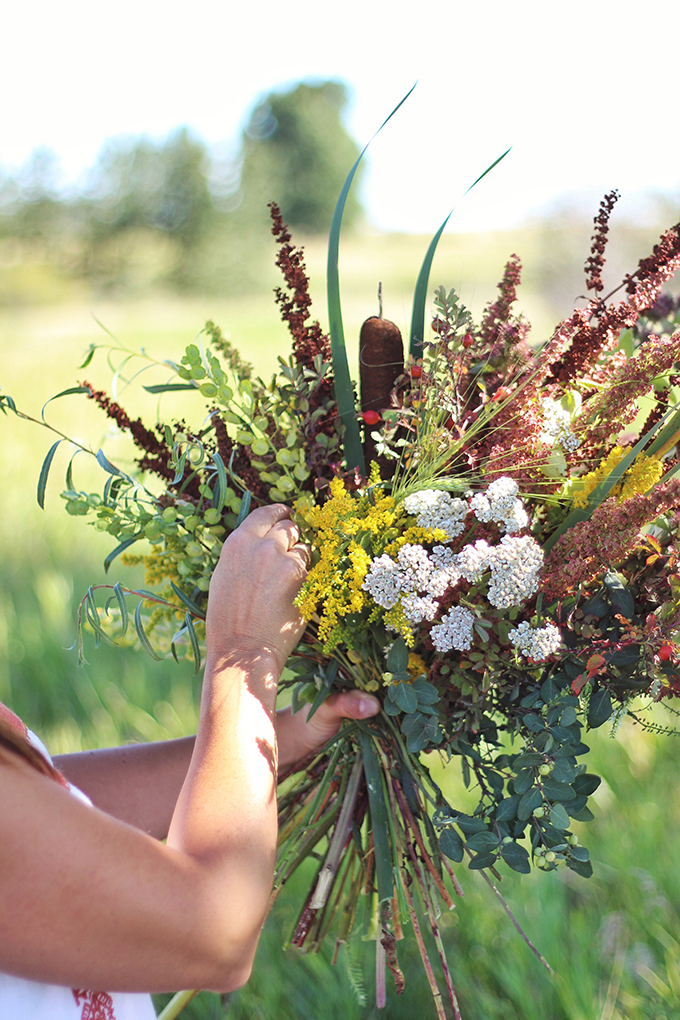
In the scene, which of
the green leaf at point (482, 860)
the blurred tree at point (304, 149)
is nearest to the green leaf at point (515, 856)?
the green leaf at point (482, 860)

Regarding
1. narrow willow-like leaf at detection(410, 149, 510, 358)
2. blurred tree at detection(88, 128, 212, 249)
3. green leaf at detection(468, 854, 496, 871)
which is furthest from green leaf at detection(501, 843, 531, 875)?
blurred tree at detection(88, 128, 212, 249)

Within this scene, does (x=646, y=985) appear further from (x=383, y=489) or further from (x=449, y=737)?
(x=383, y=489)

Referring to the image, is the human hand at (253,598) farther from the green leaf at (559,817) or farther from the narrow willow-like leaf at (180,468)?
the green leaf at (559,817)

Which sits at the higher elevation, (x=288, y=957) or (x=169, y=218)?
(x=169, y=218)

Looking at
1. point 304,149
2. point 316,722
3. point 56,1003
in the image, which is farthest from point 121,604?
point 304,149

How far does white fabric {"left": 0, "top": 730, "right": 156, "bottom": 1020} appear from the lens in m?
0.73

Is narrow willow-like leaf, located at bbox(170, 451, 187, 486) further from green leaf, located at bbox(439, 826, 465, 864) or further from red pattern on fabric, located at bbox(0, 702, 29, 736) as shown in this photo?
green leaf, located at bbox(439, 826, 465, 864)

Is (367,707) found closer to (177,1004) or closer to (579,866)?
(579,866)

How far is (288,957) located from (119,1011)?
0.92m

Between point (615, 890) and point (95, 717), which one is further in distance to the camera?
point (95, 717)

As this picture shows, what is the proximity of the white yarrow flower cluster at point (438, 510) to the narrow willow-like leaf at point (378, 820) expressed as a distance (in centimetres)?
36

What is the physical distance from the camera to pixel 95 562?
3541mm

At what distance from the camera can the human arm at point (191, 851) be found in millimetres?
554

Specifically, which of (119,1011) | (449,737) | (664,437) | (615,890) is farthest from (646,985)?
(664,437)
